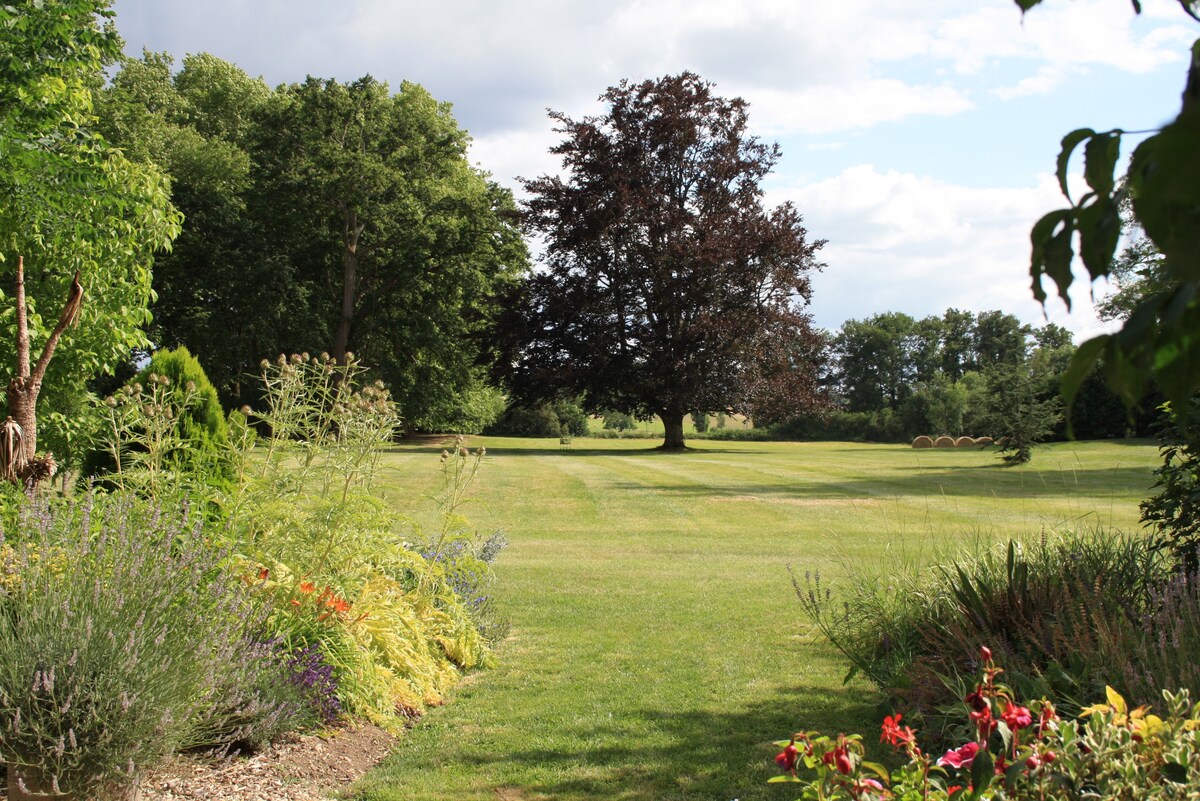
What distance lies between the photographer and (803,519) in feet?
52.1

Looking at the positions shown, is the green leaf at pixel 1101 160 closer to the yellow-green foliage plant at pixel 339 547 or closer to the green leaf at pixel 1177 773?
the green leaf at pixel 1177 773

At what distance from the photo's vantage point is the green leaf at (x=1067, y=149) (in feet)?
4.16

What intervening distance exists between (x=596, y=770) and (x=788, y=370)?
101ft

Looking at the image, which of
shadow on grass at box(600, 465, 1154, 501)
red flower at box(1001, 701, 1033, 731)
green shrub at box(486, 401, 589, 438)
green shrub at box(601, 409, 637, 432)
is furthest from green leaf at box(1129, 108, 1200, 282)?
green shrub at box(601, 409, 637, 432)

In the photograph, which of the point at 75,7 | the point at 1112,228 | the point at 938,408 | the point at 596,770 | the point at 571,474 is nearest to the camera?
the point at 1112,228

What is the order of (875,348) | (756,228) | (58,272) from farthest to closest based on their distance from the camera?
(875,348), (756,228), (58,272)

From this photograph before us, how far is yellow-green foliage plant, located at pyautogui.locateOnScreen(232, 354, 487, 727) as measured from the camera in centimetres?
488

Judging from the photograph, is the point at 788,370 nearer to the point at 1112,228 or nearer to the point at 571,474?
the point at 571,474

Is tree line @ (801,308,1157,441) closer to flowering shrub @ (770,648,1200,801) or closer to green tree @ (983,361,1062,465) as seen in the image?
green tree @ (983,361,1062,465)

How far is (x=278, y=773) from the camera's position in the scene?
4.04m

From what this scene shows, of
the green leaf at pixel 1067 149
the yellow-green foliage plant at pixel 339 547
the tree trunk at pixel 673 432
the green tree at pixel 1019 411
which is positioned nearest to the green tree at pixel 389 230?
the tree trunk at pixel 673 432

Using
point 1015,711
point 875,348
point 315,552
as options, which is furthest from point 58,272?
point 875,348

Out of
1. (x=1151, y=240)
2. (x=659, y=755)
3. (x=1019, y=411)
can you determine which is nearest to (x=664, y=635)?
(x=659, y=755)

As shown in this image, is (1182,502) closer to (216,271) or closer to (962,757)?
(962,757)
